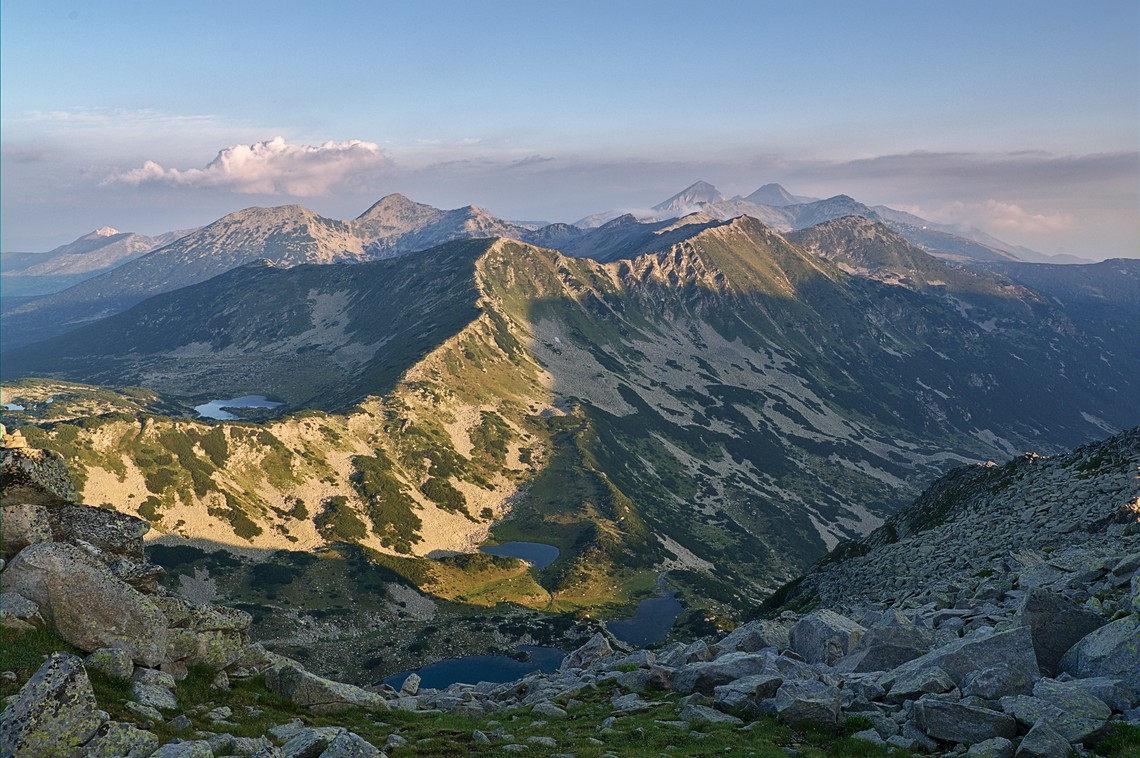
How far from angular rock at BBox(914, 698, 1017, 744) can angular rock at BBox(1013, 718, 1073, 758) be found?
1.85 m

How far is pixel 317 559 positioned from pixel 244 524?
22.8 metres

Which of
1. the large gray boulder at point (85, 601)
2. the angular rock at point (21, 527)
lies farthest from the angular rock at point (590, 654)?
the angular rock at point (21, 527)

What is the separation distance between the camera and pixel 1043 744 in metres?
23.1

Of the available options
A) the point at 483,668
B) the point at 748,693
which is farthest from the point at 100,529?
the point at 483,668

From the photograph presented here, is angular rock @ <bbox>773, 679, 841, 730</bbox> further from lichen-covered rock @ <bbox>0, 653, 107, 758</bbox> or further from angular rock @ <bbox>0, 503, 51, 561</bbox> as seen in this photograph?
angular rock @ <bbox>0, 503, 51, 561</bbox>

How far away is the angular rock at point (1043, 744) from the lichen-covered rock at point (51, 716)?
1299 inches

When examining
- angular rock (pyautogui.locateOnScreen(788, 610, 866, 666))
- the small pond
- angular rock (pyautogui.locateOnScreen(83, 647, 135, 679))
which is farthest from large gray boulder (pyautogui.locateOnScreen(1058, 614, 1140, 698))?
the small pond

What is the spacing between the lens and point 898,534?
99.9m

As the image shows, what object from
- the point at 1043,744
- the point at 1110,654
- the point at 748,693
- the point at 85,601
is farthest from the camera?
the point at 748,693

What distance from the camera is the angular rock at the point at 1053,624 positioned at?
31.4 metres

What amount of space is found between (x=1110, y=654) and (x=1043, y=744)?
837 cm

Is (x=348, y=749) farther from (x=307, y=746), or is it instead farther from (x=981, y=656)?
(x=981, y=656)

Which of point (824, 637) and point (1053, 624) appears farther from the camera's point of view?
point (824, 637)

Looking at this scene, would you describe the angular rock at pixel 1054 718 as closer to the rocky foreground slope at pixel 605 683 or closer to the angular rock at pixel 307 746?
the rocky foreground slope at pixel 605 683
